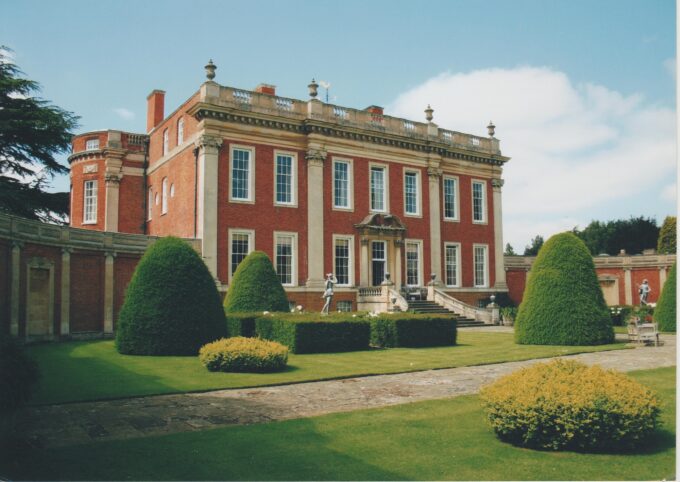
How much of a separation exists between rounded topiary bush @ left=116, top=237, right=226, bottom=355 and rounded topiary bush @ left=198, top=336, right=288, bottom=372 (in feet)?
8.55

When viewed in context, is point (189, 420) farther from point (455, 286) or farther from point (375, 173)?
point (455, 286)

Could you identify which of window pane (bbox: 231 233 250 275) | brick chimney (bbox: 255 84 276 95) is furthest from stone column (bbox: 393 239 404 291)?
brick chimney (bbox: 255 84 276 95)

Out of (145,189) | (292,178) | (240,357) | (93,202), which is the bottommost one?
(240,357)

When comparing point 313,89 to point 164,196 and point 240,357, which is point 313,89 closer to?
point 164,196

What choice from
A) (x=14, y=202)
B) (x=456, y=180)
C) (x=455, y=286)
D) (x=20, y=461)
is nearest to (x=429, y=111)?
(x=456, y=180)

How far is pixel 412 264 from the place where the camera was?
3256cm

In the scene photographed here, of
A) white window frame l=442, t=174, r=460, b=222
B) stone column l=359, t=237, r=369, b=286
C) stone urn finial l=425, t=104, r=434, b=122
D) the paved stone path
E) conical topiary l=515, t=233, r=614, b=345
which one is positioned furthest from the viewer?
white window frame l=442, t=174, r=460, b=222

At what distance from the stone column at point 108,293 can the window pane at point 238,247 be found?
5642mm

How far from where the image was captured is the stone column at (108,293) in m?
22.9

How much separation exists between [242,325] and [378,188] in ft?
50.3

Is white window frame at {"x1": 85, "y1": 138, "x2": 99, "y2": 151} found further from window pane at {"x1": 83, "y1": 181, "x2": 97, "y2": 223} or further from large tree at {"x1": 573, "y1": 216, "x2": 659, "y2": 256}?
large tree at {"x1": 573, "y1": 216, "x2": 659, "y2": 256}

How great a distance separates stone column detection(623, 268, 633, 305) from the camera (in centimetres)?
4012

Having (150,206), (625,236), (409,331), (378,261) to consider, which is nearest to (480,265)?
(378,261)

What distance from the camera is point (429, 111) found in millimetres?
34219
